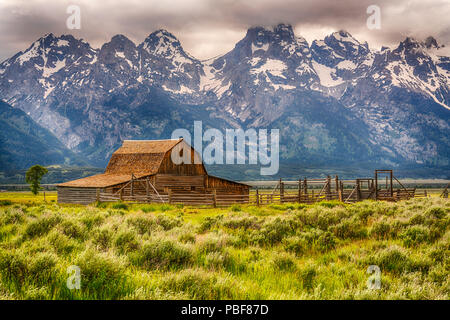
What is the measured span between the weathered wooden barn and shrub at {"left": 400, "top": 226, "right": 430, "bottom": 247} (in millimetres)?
30520

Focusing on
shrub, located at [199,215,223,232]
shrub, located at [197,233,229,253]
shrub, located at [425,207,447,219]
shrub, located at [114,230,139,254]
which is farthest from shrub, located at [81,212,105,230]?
shrub, located at [425,207,447,219]

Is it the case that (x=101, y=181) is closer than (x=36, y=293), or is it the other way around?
(x=36, y=293)

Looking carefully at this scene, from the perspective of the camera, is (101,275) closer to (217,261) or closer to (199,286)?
(199,286)

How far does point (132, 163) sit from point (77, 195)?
26.4 feet

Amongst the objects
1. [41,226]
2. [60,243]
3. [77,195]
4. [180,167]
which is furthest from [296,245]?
[180,167]

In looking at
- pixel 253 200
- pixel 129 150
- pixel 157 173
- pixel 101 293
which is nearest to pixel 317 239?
pixel 101 293

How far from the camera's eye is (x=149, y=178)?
40.8 metres

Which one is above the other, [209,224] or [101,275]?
[101,275]

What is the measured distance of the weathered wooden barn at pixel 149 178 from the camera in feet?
130

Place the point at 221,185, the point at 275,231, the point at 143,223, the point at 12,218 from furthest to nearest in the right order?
1. the point at 221,185
2. the point at 12,218
3. the point at 143,223
4. the point at 275,231

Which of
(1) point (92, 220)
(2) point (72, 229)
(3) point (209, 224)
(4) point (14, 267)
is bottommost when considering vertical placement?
(3) point (209, 224)

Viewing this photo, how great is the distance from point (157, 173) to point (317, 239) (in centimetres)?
3421

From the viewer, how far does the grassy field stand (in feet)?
17.2

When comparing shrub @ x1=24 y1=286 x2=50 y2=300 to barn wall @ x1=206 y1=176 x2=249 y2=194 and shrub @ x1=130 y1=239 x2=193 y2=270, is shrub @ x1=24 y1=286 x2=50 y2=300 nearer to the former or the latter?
shrub @ x1=130 y1=239 x2=193 y2=270
